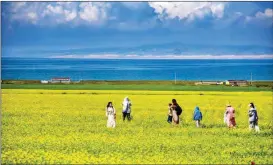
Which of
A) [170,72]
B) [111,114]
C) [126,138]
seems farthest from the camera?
[170,72]

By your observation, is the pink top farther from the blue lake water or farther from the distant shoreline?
the blue lake water

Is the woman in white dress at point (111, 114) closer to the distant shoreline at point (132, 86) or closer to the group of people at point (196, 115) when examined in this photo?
the group of people at point (196, 115)

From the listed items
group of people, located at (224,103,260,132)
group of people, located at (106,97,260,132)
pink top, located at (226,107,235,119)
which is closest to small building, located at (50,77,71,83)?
group of people, located at (106,97,260,132)

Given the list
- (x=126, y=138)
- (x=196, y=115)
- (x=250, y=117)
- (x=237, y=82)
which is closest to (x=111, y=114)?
(x=126, y=138)

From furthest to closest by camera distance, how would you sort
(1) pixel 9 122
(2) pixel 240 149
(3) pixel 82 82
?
(3) pixel 82 82 → (1) pixel 9 122 → (2) pixel 240 149

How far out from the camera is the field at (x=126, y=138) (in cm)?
1642

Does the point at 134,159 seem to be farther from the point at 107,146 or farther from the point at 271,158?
the point at 271,158

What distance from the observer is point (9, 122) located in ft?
85.0

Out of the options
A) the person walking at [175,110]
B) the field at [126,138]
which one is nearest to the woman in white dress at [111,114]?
the field at [126,138]

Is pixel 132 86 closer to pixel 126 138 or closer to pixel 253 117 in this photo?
pixel 253 117

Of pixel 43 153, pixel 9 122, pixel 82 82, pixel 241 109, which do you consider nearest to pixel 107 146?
pixel 43 153

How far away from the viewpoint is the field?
16422 millimetres

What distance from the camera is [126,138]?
20266 millimetres

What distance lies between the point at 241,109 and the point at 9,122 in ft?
51.2
